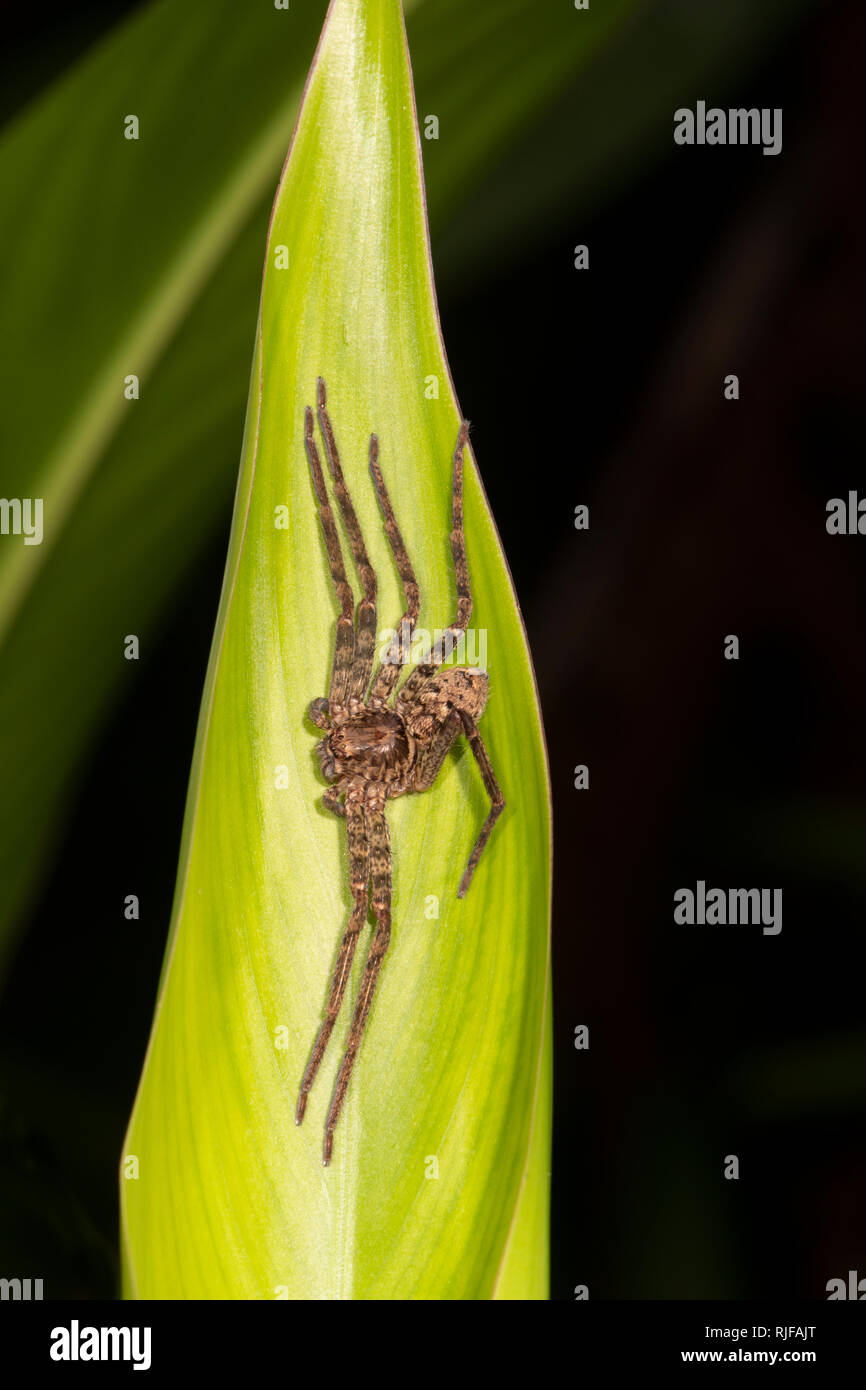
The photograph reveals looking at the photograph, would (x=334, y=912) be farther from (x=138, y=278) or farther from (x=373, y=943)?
(x=138, y=278)

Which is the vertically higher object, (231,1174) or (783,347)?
(783,347)

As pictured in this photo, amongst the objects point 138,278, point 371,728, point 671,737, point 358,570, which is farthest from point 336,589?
point 671,737

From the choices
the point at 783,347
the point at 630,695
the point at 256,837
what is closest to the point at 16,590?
the point at 256,837

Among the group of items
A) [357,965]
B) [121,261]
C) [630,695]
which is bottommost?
[357,965]

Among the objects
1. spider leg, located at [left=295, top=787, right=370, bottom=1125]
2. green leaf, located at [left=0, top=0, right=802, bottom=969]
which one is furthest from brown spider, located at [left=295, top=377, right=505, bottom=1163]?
green leaf, located at [left=0, top=0, right=802, bottom=969]

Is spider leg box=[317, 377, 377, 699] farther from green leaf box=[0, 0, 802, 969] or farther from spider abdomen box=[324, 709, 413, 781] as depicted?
green leaf box=[0, 0, 802, 969]

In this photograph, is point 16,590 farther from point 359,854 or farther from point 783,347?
point 783,347
